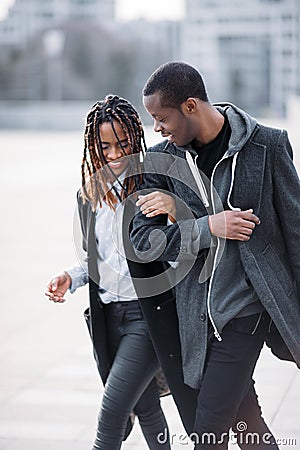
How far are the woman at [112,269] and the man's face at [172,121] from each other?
270mm

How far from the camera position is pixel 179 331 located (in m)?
2.77

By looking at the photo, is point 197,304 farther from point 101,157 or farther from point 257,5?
point 257,5

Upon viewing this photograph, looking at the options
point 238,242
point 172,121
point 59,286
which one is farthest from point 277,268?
point 59,286

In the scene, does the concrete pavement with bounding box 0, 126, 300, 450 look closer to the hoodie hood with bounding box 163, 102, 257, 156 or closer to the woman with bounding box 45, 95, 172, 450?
the woman with bounding box 45, 95, 172, 450

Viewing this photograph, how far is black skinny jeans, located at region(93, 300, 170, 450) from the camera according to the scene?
2.87 m

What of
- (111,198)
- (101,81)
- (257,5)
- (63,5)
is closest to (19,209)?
(111,198)

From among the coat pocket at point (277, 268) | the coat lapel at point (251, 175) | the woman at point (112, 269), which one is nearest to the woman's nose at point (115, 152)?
Answer: the woman at point (112, 269)

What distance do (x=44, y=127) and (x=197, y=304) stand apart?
3394 centimetres

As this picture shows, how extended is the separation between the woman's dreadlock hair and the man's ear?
1.06 feet

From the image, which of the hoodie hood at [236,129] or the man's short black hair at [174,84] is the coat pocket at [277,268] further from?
the man's short black hair at [174,84]

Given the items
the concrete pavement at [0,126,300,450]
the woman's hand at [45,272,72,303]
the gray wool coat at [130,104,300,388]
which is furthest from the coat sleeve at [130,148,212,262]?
the concrete pavement at [0,126,300,450]

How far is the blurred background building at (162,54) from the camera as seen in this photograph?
59781mm

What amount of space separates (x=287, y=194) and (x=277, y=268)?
0.22 m

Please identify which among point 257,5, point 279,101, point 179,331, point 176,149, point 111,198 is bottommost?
point 279,101
